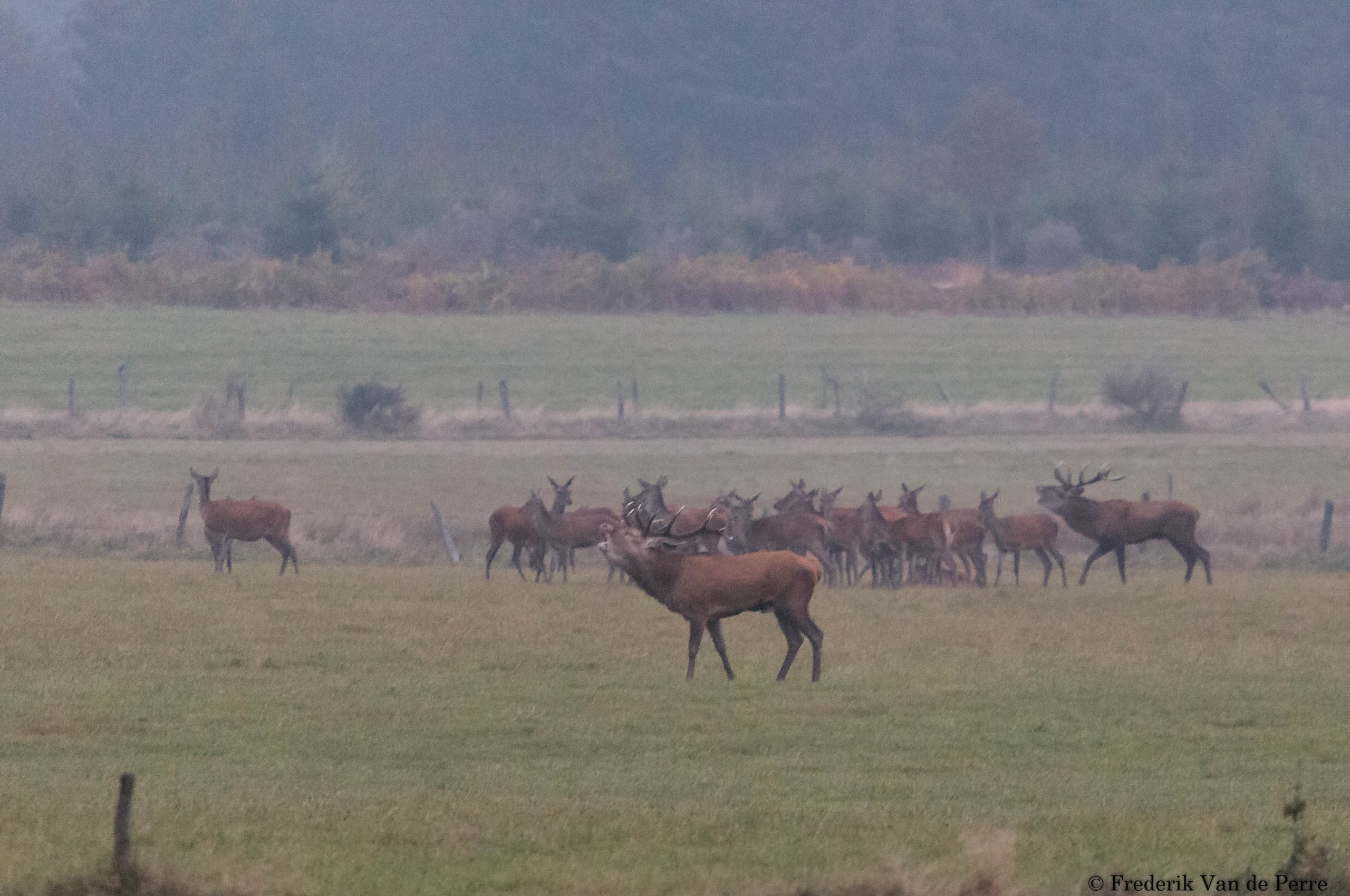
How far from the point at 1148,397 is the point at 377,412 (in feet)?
61.3

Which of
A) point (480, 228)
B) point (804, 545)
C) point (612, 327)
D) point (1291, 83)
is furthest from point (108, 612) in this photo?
point (1291, 83)

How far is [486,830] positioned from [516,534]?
610 inches

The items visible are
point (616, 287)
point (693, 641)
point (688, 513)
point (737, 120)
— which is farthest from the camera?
point (737, 120)

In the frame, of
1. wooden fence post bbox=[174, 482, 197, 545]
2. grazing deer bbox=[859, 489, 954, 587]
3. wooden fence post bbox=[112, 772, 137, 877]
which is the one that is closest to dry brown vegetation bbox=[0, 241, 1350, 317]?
wooden fence post bbox=[174, 482, 197, 545]

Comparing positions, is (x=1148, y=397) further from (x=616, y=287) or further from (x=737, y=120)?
(x=737, y=120)

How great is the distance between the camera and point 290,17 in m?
136

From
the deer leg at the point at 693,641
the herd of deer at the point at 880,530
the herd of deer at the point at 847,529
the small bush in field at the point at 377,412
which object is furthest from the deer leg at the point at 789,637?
the small bush in field at the point at 377,412

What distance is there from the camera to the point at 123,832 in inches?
350

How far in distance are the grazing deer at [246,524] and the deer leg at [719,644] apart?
372 inches

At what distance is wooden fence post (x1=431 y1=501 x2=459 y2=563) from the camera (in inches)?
1115

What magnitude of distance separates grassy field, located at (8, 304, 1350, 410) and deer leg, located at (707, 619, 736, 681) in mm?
31326

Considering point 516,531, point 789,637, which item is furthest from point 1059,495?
point 789,637

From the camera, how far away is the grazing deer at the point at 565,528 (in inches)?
984

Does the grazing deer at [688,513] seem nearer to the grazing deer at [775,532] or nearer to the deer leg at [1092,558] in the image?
the grazing deer at [775,532]
